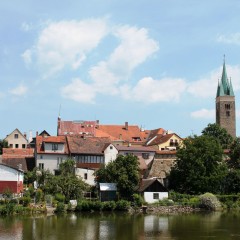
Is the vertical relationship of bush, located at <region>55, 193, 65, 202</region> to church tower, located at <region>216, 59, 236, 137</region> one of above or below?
below

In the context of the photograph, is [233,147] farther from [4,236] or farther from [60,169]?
[4,236]

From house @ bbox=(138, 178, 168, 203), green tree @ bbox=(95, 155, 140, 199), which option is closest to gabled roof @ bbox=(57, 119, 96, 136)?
green tree @ bbox=(95, 155, 140, 199)

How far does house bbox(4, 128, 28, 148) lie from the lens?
11162 cm

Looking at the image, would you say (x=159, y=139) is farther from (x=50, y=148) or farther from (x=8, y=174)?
(x=8, y=174)

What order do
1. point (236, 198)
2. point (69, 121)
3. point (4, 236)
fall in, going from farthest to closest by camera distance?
point (69, 121) → point (236, 198) → point (4, 236)

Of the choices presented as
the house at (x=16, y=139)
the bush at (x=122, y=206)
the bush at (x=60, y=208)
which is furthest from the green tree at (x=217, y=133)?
the bush at (x=60, y=208)

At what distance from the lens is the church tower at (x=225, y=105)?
150 meters

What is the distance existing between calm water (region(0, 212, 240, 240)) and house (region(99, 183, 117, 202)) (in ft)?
41.8

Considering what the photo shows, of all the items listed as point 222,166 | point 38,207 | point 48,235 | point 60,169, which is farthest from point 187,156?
point 48,235

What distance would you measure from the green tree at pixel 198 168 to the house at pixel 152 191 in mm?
5468

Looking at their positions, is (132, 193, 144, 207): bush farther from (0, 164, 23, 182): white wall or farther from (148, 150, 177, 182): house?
(0, 164, 23, 182): white wall

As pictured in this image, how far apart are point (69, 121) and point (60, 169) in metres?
35.5

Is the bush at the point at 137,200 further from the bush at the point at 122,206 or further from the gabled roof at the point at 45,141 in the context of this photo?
the gabled roof at the point at 45,141

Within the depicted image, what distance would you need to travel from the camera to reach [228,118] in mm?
150500
